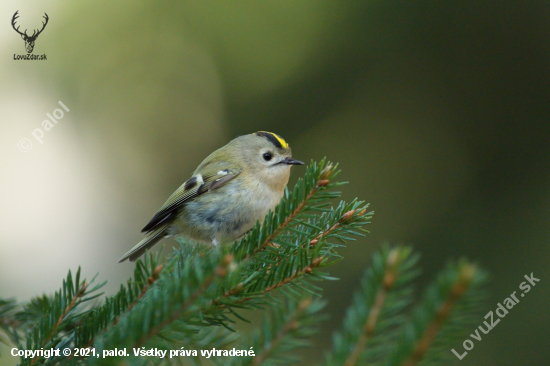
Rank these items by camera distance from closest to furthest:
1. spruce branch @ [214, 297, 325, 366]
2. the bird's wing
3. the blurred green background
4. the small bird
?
spruce branch @ [214, 297, 325, 366], the small bird, the bird's wing, the blurred green background

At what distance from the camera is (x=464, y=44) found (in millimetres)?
3033

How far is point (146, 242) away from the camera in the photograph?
1.85 meters

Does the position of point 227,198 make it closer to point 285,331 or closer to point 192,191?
point 192,191

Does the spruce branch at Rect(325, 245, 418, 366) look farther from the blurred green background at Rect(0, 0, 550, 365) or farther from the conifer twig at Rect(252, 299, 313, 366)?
the blurred green background at Rect(0, 0, 550, 365)

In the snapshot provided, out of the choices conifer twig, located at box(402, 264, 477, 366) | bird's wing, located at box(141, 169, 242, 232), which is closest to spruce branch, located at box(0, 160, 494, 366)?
conifer twig, located at box(402, 264, 477, 366)

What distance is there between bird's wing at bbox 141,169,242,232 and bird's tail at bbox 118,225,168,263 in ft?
0.08

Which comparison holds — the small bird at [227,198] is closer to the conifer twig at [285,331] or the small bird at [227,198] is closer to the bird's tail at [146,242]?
the bird's tail at [146,242]

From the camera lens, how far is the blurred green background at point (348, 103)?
2.74 metres

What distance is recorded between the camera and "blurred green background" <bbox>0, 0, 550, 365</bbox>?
8.98ft

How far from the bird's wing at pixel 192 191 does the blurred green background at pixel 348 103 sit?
1.18 meters

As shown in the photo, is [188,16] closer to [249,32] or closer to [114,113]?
[249,32]

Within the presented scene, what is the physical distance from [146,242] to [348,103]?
1.83m

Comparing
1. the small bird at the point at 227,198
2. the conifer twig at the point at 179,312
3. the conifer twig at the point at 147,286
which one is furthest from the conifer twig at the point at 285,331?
the small bird at the point at 227,198

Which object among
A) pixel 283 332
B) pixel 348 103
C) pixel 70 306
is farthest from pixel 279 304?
→ pixel 348 103
